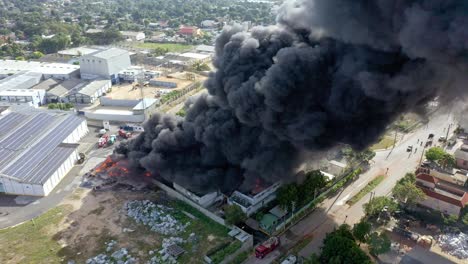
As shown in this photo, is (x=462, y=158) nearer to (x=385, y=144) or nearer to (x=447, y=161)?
(x=447, y=161)

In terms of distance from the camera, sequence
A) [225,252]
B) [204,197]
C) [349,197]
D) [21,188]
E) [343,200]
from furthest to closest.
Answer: [21,188] → [349,197] → [343,200] → [204,197] → [225,252]

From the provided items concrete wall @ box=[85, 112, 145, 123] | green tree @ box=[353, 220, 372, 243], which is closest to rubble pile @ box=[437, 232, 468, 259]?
green tree @ box=[353, 220, 372, 243]

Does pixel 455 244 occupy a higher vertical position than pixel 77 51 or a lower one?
lower

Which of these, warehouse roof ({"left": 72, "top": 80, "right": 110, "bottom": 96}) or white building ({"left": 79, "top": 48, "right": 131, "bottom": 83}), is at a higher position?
white building ({"left": 79, "top": 48, "right": 131, "bottom": 83})

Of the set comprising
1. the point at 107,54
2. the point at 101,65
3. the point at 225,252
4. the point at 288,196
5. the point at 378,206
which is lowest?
the point at 225,252

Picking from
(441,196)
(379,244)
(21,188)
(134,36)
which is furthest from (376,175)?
(134,36)

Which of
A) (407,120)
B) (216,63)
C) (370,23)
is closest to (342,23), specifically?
(370,23)

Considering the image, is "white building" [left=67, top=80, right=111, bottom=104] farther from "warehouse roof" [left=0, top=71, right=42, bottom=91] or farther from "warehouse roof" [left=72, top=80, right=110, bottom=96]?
"warehouse roof" [left=0, top=71, right=42, bottom=91]

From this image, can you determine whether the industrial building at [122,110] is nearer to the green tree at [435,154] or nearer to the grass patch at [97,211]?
the grass patch at [97,211]
